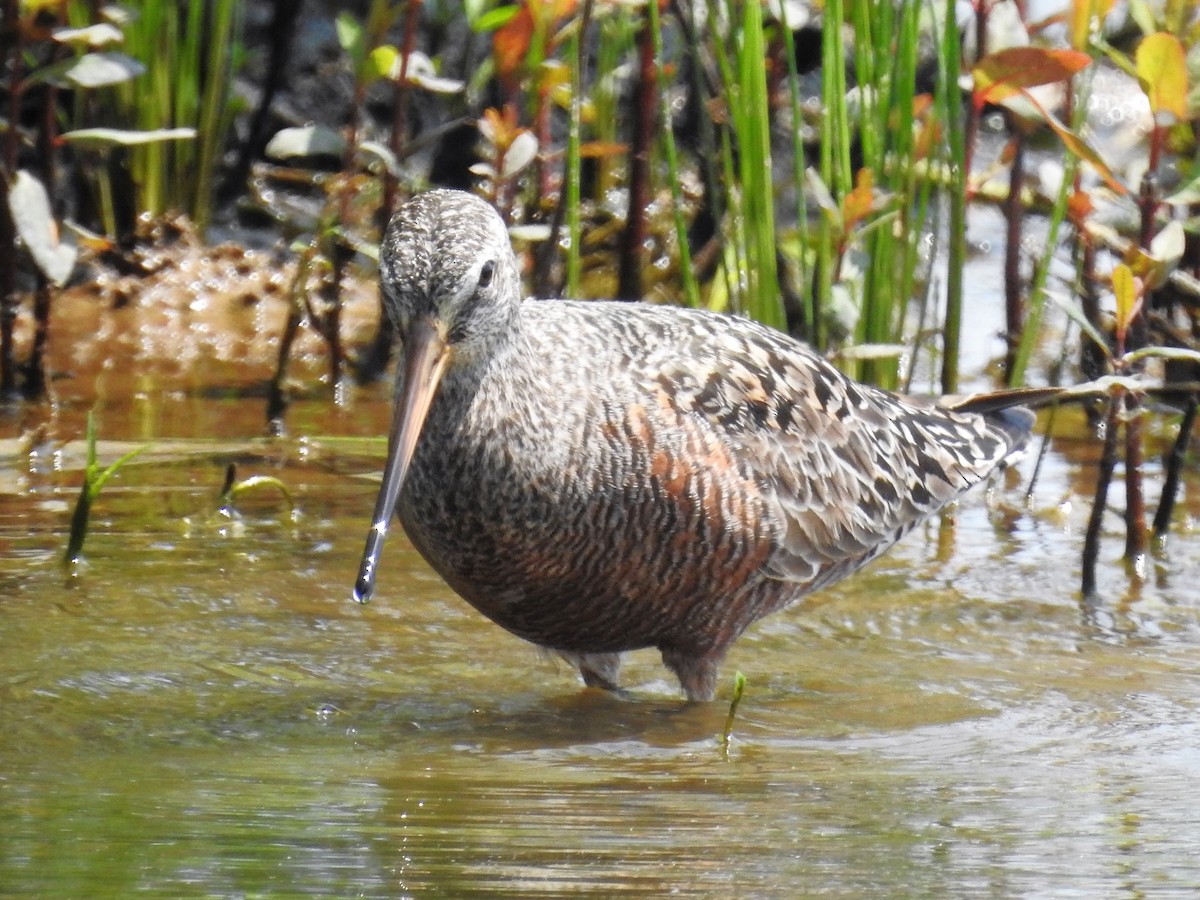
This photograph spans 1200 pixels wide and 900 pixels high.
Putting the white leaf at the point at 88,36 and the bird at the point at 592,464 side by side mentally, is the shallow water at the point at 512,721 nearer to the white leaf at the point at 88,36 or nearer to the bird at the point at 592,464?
the bird at the point at 592,464


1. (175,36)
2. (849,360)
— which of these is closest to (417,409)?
(849,360)

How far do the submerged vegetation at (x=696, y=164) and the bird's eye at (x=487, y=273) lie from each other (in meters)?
1.83

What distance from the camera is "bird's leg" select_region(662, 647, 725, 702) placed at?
5105mm

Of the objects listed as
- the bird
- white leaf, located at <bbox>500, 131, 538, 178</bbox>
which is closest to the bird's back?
the bird

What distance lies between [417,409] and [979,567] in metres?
2.58

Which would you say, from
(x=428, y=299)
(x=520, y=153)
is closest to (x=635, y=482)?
(x=428, y=299)

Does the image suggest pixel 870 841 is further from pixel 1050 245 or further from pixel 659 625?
pixel 1050 245

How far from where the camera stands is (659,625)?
16.1 ft

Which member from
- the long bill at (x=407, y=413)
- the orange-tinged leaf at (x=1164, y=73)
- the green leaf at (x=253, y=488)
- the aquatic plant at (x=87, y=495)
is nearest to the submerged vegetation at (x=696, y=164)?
the orange-tinged leaf at (x=1164, y=73)

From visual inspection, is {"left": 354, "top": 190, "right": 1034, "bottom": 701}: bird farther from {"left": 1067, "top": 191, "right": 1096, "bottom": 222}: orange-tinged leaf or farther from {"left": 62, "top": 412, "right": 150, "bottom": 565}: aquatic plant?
{"left": 1067, "top": 191, "right": 1096, "bottom": 222}: orange-tinged leaf

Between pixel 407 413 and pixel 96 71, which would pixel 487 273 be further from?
pixel 96 71

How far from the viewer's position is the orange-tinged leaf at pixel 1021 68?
5766 mm

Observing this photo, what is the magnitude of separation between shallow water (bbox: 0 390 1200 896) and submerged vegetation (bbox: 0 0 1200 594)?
483 mm

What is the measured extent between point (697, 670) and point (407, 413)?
1.27m
